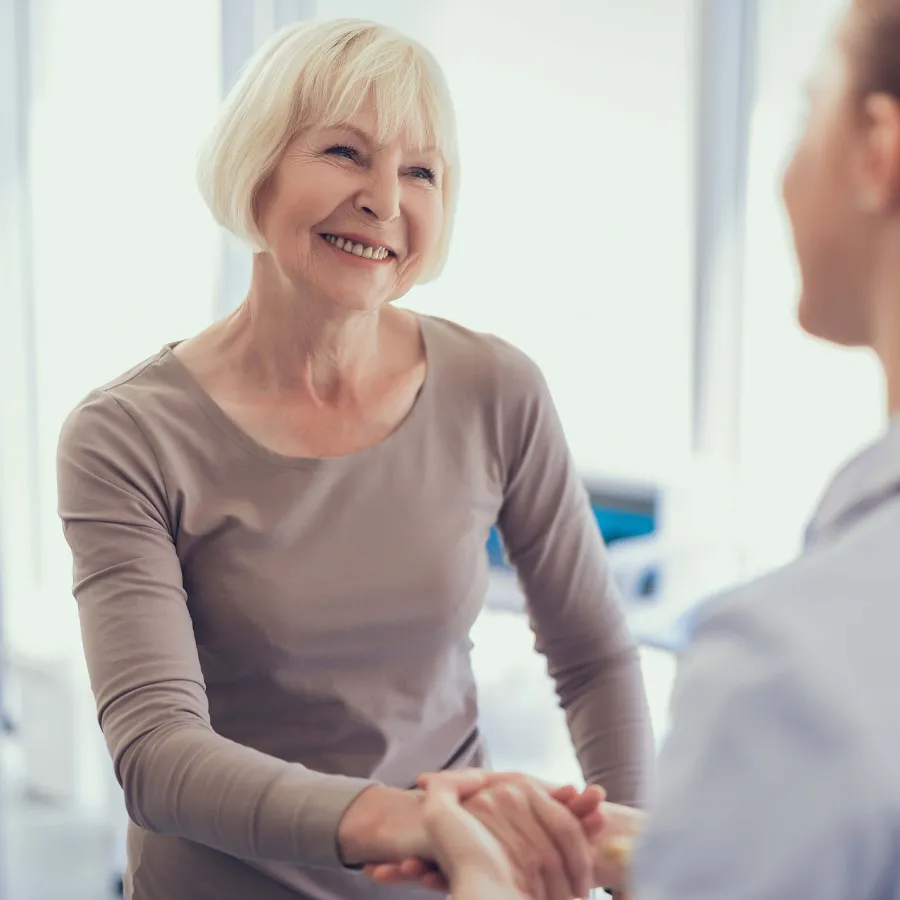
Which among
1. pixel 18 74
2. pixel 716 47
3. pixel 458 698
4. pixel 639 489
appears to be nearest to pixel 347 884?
pixel 458 698

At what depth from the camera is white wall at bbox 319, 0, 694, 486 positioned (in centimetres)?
257

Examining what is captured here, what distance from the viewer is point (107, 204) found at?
304cm

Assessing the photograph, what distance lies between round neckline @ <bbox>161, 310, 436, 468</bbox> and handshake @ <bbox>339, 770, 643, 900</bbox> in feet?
1.13

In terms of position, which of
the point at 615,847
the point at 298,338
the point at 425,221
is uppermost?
the point at 425,221

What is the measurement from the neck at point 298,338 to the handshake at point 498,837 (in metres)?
0.45

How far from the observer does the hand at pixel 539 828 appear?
110 cm

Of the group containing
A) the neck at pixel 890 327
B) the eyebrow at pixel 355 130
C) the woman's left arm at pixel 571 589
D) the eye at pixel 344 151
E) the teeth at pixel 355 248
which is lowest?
the woman's left arm at pixel 571 589

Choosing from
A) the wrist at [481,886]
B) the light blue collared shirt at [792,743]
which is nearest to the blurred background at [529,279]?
the wrist at [481,886]

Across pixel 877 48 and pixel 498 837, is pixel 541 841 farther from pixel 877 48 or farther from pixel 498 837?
pixel 877 48

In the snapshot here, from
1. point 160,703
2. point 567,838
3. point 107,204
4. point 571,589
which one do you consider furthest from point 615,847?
point 107,204

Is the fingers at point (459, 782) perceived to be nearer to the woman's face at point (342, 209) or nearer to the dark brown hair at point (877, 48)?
the woman's face at point (342, 209)

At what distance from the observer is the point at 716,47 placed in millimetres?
2438

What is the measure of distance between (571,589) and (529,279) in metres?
1.51

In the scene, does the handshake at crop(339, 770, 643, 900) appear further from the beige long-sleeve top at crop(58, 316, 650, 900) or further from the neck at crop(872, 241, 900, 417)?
the neck at crop(872, 241, 900, 417)
